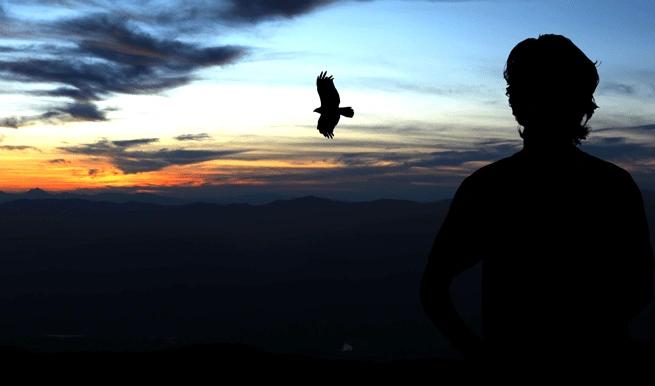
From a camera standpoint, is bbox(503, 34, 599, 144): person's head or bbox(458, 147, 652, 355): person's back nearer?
bbox(458, 147, 652, 355): person's back

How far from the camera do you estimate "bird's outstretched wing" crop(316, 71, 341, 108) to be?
1191cm

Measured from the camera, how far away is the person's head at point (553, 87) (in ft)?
9.98

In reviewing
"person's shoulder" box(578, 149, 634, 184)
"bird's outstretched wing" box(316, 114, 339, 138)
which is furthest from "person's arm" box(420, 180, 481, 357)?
"bird's outstretched wing" box(316, 114, 339, 138)

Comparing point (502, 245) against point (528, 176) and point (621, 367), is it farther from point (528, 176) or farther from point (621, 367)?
point (621, 367)

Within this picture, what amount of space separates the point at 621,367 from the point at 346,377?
4.21m

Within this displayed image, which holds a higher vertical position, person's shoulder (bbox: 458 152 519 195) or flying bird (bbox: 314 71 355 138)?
flying bird (bbox: 314 71 355 138)

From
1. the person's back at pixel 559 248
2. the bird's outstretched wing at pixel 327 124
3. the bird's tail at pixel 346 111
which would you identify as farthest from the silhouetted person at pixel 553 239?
the bird's tail at pixel 346 111

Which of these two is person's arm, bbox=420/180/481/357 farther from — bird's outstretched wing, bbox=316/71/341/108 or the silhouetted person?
bird's outstretched wing, bbox=316/71/341/108

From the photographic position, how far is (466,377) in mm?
3252

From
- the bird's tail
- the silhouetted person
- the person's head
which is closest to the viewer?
the silhouetted person

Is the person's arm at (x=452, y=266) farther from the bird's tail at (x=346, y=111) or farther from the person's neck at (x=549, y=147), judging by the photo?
the bird's tail at (x=346, y=111)

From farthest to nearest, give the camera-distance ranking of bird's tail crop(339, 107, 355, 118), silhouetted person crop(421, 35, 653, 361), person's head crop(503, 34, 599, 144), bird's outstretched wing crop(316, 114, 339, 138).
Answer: bird's tail crop(339, 107, 355, 118), bird's outstretched wing crop(316, 114, 339, 138), person's head crop(503, 34, 599, 144), silhouetted person crop(421, 35, 653, 361)

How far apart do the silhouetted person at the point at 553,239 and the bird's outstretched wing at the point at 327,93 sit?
29.2 feet

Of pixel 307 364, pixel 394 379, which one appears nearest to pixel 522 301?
pixel 394 379
